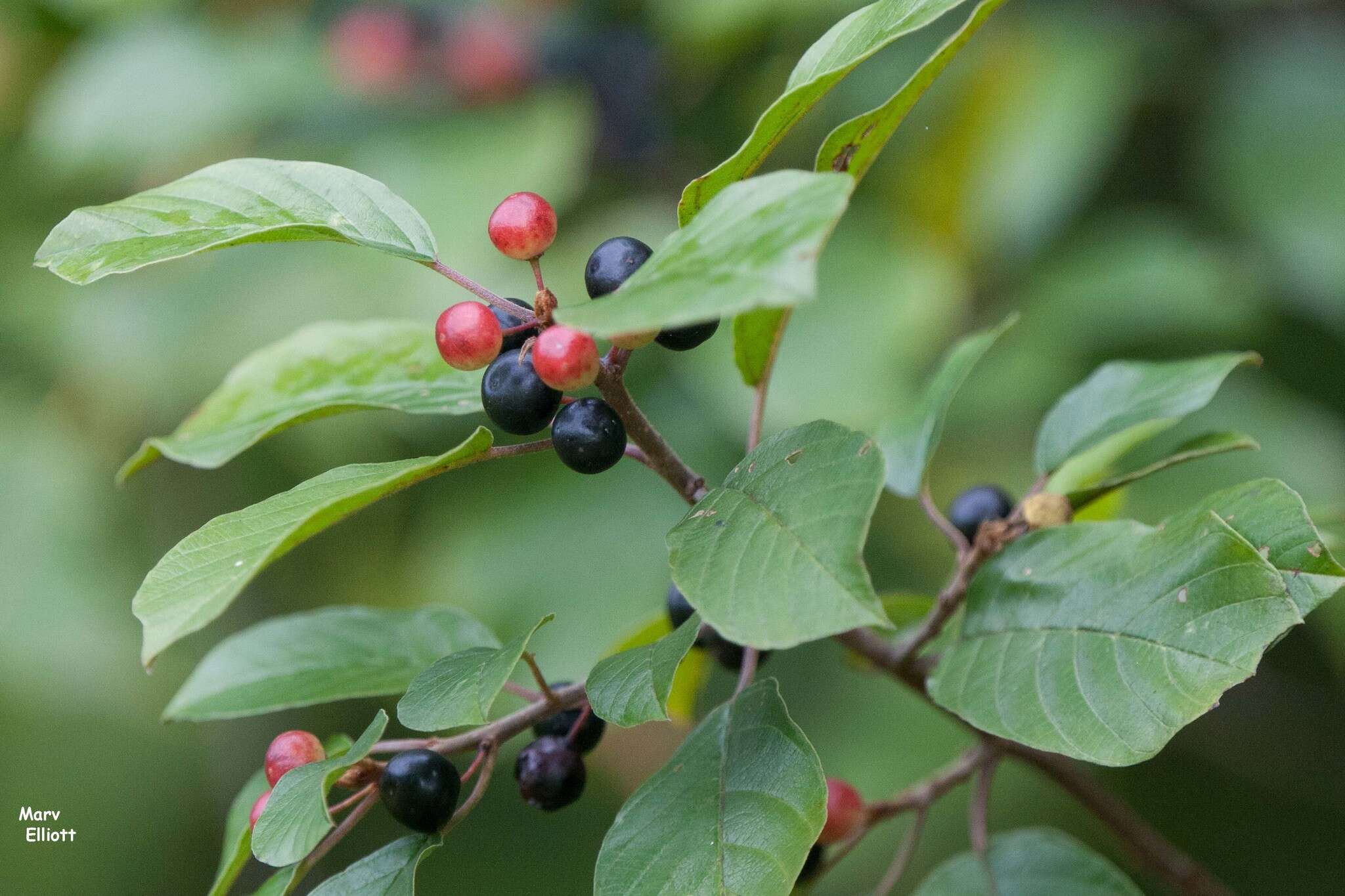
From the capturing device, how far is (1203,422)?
6.22ft

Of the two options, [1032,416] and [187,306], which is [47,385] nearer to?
[187,306]

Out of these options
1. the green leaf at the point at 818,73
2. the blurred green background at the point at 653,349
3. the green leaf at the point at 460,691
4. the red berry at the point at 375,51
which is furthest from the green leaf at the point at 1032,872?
the red berry at the point at 375,51

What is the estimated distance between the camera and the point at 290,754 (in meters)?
0.69

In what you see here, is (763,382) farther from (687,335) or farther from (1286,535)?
(1286,535)

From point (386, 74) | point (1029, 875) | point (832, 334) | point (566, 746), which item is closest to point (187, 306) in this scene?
point (386, 74)

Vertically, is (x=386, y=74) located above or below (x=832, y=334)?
above

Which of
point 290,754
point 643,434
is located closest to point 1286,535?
point 643,434

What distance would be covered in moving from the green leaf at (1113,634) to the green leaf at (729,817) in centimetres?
10

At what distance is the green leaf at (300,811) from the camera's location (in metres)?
0.56

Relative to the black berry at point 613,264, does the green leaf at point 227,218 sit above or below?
above

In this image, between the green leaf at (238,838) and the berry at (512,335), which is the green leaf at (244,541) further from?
the green leaf at (238,838)

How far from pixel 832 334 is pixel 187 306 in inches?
40.9

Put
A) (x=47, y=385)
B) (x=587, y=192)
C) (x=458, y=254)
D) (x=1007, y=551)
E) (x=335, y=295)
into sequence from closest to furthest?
1. (x=1007, y=551)
2. (x=458, y=254)
3. (x=335, y=295)
4. (x=587, y=192)
5. (x=47, y=385)

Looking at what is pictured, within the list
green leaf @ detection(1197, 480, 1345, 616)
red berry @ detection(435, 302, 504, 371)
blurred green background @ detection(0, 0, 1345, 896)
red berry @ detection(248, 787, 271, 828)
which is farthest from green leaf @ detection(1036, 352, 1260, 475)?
blurred green background @ detection(0, 0, 1345, 896)
